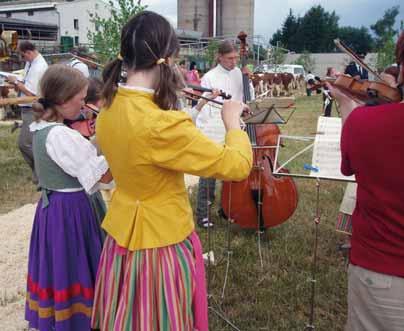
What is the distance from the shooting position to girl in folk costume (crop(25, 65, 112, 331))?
6.81ft

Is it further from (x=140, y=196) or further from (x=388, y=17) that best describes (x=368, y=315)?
(x=388, y=17)

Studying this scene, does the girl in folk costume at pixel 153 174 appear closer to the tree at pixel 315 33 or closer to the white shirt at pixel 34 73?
the white shirt at pixel 34 73

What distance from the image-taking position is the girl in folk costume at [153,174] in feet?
4.57

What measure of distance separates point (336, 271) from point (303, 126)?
719 cm

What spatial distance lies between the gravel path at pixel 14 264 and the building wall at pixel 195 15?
34808 mm

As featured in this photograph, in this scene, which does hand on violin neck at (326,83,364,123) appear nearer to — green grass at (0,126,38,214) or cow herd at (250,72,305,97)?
green grass at (0,126,38,214)

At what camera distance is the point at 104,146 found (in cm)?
154

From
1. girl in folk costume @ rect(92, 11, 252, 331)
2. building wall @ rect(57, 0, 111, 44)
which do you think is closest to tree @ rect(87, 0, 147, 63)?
girl in folk costume @ rect(92, 11, 252, 331)

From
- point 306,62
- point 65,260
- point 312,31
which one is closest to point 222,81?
point 65,260

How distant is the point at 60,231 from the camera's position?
2.08m

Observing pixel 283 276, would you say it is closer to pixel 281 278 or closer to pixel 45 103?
pixel 281 278

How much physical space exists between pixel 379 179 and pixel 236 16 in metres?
37.8

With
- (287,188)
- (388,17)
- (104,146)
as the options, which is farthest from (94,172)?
(388,17)

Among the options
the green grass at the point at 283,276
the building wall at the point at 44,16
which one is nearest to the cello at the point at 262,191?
the green grass at the point at 283,276
